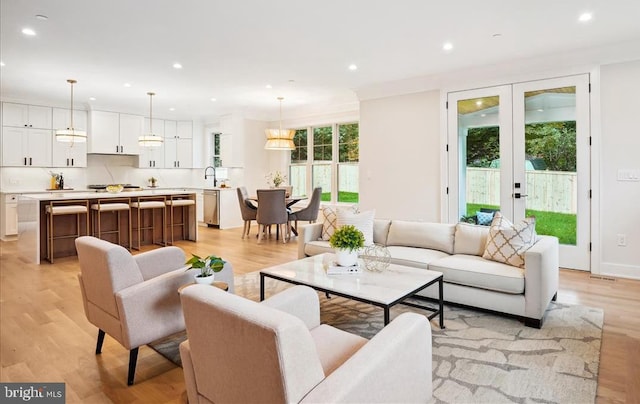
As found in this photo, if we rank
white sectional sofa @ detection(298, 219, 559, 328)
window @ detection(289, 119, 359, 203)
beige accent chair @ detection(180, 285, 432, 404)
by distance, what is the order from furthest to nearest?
1. window @ detection(289, 119, 359, 203)
2. white sectional sofa @ detection(298, 219, 559, 328)
3. beige accent chair @ detection(180, 285, 432, 404)

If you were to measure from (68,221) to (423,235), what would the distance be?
518cm

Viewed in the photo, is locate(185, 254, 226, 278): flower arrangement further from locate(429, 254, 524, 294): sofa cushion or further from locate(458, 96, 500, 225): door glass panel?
locate(458, 96, 500, 225): door glass panel

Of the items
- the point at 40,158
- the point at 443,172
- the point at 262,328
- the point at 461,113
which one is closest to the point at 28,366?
the point at 262,328

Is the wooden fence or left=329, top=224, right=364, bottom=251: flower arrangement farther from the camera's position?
the wooden fence

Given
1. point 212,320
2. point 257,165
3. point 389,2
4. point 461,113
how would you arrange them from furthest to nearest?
point 257,165, point 461,113, point 389,2, point 212,320

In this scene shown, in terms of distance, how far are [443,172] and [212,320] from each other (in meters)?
4.98

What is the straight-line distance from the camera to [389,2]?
3.31 metres

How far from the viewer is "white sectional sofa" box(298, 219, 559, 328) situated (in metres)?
2.90

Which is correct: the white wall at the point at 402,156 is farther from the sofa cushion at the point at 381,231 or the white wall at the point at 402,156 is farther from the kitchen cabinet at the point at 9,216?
the kitchen cabinet at the point at 9,216

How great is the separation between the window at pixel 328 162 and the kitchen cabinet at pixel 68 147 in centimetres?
462

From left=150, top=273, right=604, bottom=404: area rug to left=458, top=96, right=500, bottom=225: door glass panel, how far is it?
218 centimetres

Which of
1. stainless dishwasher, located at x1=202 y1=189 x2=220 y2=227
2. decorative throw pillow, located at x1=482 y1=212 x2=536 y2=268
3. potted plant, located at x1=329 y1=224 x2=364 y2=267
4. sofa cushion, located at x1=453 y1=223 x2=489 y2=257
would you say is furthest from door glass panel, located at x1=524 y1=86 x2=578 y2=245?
stainless dishwasher, located at x1=202 y1=189 x2=220 y2=227

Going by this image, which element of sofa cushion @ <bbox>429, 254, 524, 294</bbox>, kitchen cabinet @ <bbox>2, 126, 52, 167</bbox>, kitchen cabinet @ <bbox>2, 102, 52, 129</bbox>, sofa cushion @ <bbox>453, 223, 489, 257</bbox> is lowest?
sofa cushion @ <bbox>429, 254, 524, 294</bbox>

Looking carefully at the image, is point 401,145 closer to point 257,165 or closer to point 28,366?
point 257,165
